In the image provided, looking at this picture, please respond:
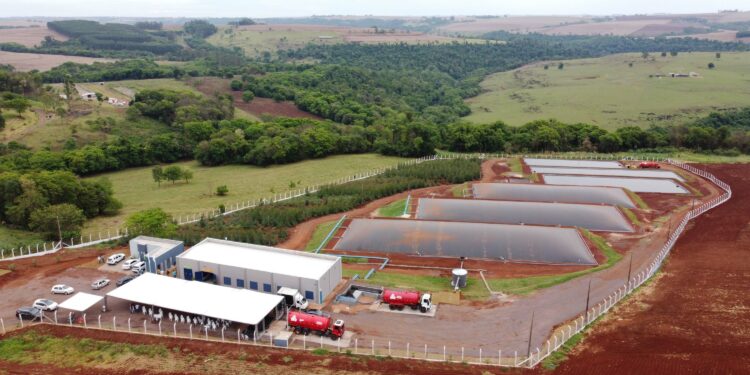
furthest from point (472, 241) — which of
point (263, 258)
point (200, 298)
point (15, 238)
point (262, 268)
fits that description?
point (15, 238)

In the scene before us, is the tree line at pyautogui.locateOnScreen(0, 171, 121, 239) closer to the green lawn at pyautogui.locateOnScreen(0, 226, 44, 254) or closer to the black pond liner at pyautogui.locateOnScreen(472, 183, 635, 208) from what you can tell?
the green lawn at pyautogui.locateOnScreen(0, 226, 44, 254)

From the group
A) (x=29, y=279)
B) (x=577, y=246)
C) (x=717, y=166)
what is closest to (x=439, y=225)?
(x=577, y=246)

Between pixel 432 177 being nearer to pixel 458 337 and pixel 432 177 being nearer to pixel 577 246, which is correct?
pixel 577 246

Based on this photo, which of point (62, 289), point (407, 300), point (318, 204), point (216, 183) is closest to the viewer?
point (407, 300)

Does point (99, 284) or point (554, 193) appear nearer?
point (99, 284)

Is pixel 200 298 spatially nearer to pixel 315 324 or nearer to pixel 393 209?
pixel 315 324

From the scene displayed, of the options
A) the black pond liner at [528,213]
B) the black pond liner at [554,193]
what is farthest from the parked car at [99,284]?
the black pond liner at [554,193]
